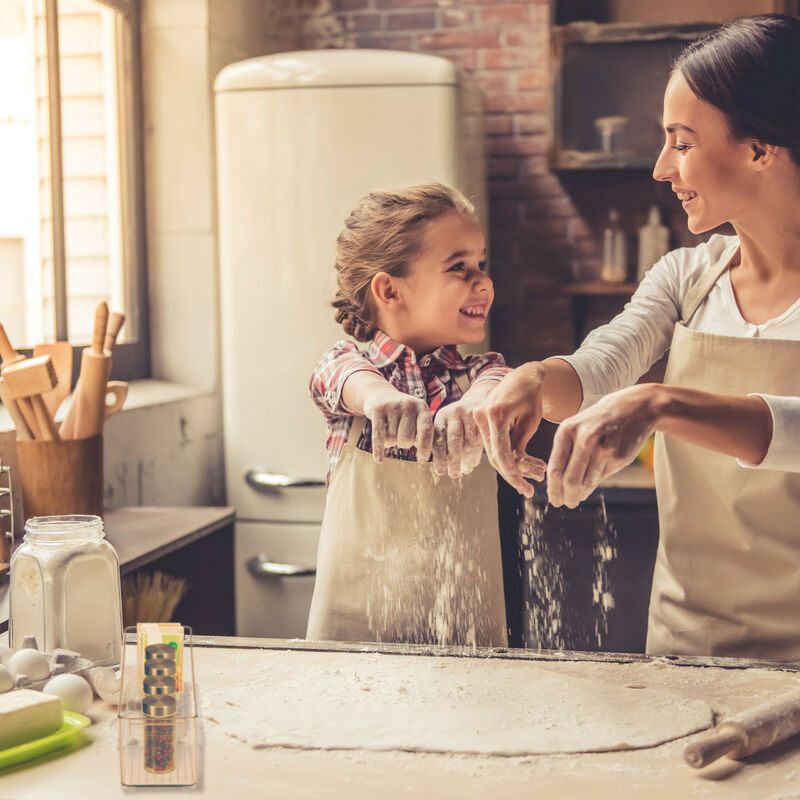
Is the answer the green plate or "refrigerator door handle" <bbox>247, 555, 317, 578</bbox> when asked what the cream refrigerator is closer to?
"refrigerator door handle" <bbox>247, 555, 317, 578</bbox>

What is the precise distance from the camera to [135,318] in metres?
2.88

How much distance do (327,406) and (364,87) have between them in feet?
4.37

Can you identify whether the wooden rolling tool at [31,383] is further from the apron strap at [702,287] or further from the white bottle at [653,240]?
the white bottle at [653,240]

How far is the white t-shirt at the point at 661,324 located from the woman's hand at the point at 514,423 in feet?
0.46

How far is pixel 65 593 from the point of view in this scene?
3.58 ft

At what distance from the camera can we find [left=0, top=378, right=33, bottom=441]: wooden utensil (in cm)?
167

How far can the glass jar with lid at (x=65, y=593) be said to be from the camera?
1.09 metres

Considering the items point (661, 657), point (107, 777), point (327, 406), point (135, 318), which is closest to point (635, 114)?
point (135, 318)

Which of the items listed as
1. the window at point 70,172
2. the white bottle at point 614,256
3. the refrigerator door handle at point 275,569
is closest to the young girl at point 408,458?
the window at point 70,172

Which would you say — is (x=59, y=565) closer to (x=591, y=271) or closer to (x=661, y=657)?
(x=661, y=657)

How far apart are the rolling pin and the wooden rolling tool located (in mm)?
1202

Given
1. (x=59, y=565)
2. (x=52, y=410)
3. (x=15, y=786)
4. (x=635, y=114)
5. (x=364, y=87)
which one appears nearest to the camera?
(x=15, y=786)

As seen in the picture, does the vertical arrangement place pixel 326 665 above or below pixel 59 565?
below

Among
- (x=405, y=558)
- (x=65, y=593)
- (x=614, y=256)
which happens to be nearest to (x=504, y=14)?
(x=614, y=256)
